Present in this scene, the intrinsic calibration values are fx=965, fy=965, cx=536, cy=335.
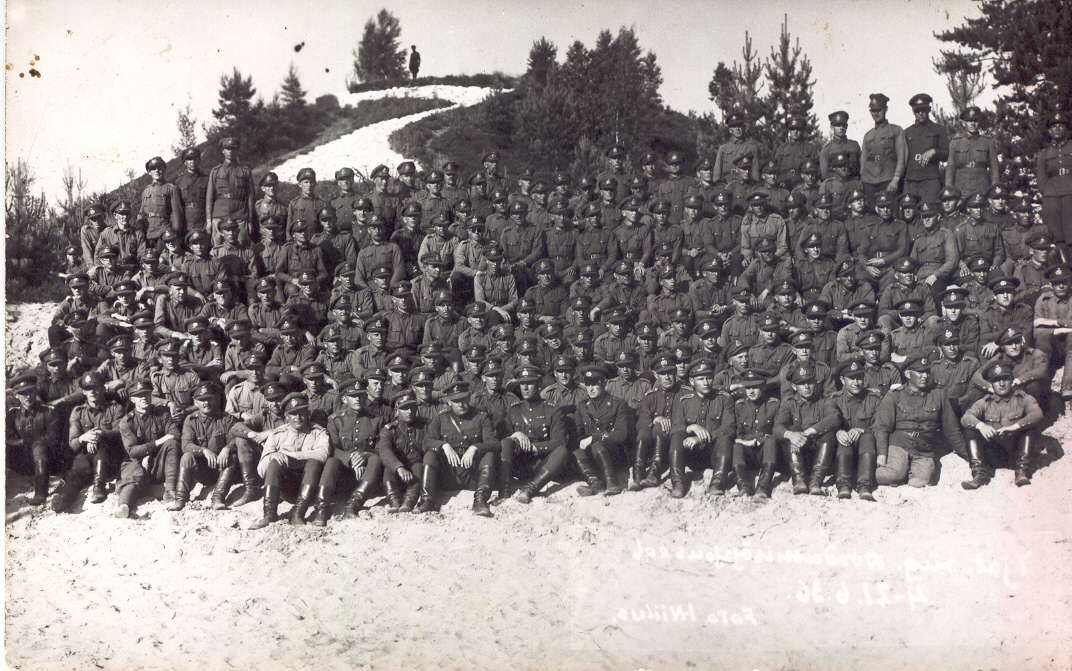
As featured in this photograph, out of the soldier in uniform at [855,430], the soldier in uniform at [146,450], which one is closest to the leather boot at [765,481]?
the soldier in uniform at [855,430]

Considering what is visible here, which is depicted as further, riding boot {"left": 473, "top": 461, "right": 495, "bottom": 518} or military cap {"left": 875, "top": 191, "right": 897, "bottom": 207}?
military cap {"left": 875, "top": 191, "right": 897, "bottom": 207}

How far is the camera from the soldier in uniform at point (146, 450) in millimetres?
8477

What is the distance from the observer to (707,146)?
1095 cm

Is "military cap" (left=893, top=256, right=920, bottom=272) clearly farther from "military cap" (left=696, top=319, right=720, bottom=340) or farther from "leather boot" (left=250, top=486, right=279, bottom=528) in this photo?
"leather boot" (left=250, top=486, right=279, bottom=528)

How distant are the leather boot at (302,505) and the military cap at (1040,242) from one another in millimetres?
7163

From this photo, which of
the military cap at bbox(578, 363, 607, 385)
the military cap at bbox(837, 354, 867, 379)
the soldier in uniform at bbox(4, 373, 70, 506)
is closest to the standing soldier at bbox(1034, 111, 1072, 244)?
the military cap at bbox(837, 354, 867, 379)

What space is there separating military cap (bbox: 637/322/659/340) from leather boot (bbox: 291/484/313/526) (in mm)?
3277

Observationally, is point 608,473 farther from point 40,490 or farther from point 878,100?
point 40,490

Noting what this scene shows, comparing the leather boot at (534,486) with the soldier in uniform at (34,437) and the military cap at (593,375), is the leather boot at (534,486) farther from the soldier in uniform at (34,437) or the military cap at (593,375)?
the soldier in uniform at (34,437)

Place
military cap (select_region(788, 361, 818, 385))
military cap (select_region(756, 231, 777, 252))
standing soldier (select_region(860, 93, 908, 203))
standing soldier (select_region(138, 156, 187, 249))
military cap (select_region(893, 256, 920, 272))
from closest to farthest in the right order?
military cap (select_region(788, 361, 818, 385)) → military cap (select_region(893, 256, 920, 272)) → military cap (select_region(756, 231, 777, 252)) → standing soldier (select_region(860, 93, 908, 203)) → standing soldier (select_region(138, 156, 187, 249))

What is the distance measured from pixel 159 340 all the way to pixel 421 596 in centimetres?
356

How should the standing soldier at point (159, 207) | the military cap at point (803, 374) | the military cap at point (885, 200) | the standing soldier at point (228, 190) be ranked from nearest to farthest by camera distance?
1. the military cap at point (803, 374)
2. the military cap at point (885, 200)
3. the standing soldier at point (159, 207)
4. the standing soldier at point (228, 190)

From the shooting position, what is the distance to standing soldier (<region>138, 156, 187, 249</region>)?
10336 millimetres

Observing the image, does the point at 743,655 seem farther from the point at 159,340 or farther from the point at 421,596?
the point at 159,340
